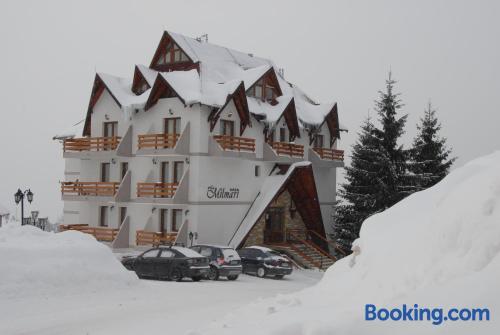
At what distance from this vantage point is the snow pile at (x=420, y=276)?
8.59m

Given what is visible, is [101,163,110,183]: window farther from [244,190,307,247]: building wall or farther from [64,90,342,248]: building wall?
[244,190,307,247]: building wall

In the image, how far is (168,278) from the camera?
25.2m

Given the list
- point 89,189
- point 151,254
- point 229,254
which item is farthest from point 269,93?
point 151,254

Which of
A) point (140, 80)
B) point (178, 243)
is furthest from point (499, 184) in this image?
point (140, 80)

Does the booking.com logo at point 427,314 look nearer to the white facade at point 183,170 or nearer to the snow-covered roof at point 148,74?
the white facade at point 183,170

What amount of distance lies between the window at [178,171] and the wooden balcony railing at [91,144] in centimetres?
496

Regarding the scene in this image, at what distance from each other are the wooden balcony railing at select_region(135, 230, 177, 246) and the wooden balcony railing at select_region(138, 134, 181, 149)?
16.4 feet

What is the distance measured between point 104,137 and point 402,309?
3310 centimetres

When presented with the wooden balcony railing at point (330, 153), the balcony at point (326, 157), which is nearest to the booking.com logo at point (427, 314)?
the balcony at point (326, 157)

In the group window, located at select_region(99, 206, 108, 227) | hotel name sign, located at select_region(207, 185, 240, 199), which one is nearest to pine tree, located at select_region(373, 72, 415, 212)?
hotel name sign, located at select_region(207, 185, 240, 199)

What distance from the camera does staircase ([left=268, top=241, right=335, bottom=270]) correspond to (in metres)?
38.0

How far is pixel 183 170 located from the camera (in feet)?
120

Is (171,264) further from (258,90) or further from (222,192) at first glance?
(258,90)

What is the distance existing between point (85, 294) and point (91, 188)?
70.1 feet
